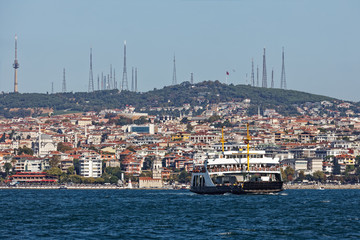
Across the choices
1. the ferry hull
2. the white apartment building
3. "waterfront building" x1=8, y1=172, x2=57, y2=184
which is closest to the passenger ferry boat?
the ferry hull

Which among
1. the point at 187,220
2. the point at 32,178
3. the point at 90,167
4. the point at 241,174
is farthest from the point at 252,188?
the point at 90,167

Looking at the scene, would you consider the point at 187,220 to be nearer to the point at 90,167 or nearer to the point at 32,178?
the point at 32,178

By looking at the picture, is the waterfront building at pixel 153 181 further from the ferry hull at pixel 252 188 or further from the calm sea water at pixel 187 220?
the calm sea water at pixel 187 220

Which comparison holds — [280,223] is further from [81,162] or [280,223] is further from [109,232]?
[81,162]

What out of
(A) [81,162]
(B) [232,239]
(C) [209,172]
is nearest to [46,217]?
(B) [232,239]

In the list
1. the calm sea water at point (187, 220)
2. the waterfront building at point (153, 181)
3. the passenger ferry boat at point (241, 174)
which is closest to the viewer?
the calm sea water at point (187, 220)

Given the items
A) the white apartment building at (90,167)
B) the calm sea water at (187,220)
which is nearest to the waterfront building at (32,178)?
the white apartment building at (90,167)
